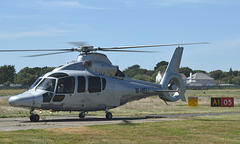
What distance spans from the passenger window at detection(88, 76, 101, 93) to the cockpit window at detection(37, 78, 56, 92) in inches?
108

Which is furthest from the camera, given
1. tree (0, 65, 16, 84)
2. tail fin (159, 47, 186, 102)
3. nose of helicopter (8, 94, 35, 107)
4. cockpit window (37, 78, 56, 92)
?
tree (0, 65, 16, 84)

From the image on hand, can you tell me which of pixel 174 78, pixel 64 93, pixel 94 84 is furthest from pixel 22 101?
pixel 174 78

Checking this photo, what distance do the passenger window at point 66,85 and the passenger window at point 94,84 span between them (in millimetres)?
1377

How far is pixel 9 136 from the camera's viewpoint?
1731 centimetres

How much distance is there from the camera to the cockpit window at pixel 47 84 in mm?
25562

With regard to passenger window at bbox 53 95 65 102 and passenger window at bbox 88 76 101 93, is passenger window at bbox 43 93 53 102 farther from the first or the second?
passenger window at bbox 88 76 101 93

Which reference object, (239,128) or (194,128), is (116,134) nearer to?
(194,128)

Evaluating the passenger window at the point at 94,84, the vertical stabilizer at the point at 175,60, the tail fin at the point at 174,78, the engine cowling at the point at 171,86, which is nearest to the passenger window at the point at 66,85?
the passenger window at the point at 94,84

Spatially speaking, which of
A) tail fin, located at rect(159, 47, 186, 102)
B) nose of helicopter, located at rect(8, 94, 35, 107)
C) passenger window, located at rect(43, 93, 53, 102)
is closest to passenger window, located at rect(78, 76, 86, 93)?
passenger window, located at rect(43, 93, 53, 102)

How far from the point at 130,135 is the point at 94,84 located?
954cm

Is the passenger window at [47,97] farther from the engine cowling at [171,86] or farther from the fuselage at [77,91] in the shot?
the engine cowling at [171,86]

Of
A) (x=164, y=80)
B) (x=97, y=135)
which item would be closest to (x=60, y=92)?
(x=97, y=135)

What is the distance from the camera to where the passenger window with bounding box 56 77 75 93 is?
25987 mm

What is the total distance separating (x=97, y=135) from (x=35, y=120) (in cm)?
845
